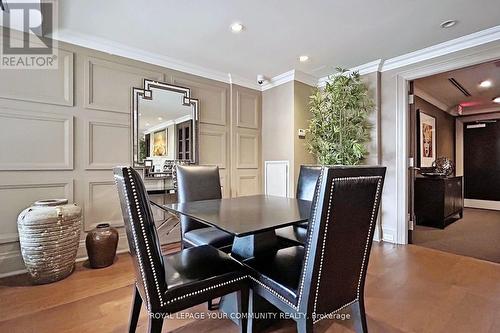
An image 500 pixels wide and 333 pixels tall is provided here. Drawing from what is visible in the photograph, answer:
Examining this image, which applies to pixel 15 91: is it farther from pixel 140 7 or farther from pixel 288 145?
pixel 288 145

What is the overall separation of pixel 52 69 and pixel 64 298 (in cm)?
216

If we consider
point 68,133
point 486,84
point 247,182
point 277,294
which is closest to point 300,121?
point 247,182

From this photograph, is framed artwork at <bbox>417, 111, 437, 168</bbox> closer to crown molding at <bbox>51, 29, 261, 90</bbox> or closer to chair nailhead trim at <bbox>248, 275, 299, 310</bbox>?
crown molding at <bbox>51, 29, 261, 90</bbox>

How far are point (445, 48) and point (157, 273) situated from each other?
11.8 ft

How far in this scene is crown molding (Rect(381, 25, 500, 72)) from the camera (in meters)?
2.64

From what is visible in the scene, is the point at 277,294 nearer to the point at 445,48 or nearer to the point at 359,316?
the point at 359,316

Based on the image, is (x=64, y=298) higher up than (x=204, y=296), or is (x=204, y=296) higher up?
(x=204, y=296)

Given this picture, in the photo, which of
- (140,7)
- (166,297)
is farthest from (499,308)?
(140,7)

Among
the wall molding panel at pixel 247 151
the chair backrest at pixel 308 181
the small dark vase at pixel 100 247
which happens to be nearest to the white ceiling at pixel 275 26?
the wall molding panel at pixel 247 151

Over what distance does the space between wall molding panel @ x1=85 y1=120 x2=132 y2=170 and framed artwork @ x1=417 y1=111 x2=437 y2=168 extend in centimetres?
477

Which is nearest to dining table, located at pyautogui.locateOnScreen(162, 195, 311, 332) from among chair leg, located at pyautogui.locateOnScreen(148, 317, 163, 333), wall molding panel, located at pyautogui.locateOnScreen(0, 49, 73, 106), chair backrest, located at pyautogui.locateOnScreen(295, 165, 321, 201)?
chair leg, located at pyautogui.locateOnScreen(148, 317, 163, 333)

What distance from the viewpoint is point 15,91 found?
248 cm

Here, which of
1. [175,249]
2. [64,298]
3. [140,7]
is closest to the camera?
[64,298]

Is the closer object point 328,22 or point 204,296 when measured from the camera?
point 204,296
